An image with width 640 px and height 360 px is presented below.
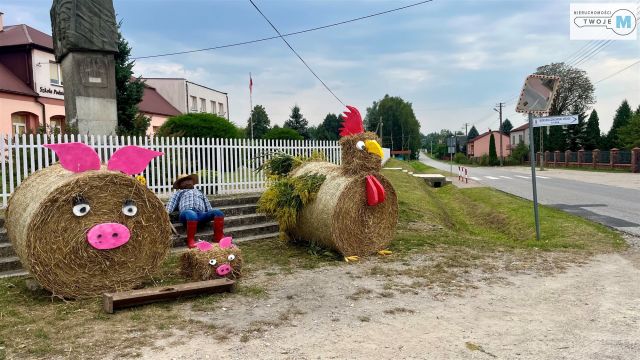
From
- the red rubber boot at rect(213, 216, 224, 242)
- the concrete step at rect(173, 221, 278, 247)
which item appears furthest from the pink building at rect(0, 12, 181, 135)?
the red rubber boot at rect(213, 216, 224, 242)

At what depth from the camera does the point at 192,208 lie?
7684 millimetres

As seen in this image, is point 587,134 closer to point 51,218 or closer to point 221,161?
point 221,161

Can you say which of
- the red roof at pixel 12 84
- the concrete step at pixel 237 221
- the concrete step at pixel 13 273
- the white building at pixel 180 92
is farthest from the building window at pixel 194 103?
the concrete step at pixel 13 273

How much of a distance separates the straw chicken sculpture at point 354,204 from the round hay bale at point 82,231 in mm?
2517

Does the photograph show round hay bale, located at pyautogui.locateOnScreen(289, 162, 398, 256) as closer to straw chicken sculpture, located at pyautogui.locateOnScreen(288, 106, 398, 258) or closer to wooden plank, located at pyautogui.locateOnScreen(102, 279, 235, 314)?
straw chicken sculpture, located at pyautogui.locateOnScreen(288, 106, 398, 258)

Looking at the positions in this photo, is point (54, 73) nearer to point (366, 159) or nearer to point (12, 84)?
point (12, 84)

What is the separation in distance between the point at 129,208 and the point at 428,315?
3408mm

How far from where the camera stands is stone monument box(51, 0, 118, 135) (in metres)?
11.0

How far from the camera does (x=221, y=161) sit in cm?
1137

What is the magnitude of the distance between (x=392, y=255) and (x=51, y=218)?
4.78 meters

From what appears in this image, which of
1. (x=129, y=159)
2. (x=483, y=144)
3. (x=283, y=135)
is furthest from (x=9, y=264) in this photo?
(x=483, y=144)

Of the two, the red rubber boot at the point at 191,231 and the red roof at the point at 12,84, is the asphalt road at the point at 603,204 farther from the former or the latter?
the red roof at the point at 12,84

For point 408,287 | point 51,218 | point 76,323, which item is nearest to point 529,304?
point 408,287

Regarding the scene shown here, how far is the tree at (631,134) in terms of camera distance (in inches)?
1647
